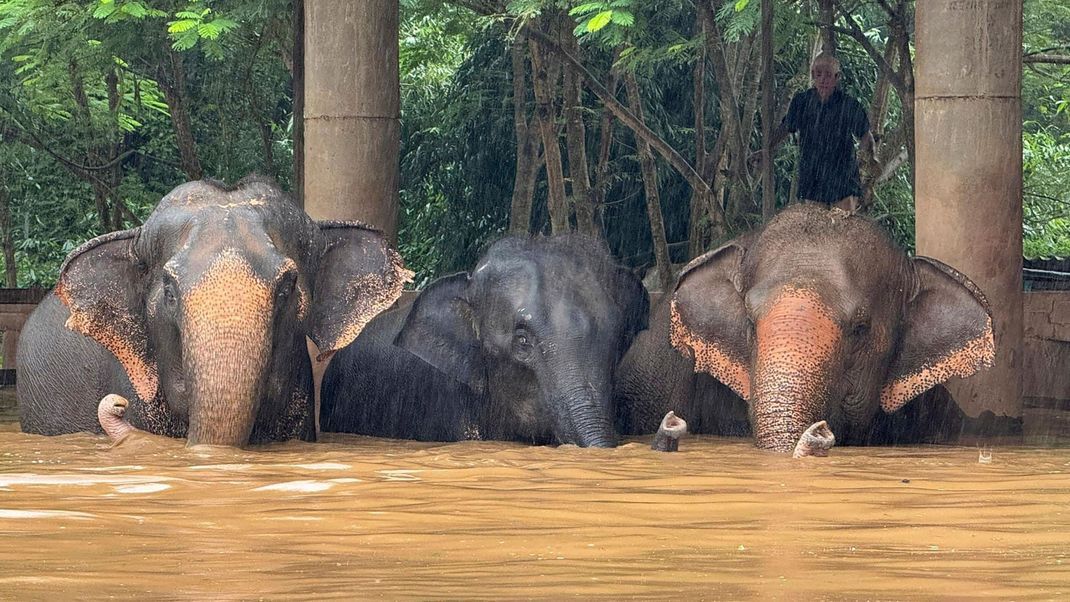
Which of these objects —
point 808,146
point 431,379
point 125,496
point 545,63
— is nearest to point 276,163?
point 545,63

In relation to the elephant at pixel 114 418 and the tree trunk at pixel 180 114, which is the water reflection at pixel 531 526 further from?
the tree trunk at pixel 180 114

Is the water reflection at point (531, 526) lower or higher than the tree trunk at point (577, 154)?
lower

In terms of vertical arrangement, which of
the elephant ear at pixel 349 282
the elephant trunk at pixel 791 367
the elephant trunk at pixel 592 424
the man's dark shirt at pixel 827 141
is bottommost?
the elephant trunk at pixel 592 424

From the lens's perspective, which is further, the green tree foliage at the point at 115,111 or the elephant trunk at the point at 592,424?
the green tree foliage at the point at 115,111

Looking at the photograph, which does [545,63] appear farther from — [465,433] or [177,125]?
[465,433]

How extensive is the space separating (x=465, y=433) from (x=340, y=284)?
38.8 inches

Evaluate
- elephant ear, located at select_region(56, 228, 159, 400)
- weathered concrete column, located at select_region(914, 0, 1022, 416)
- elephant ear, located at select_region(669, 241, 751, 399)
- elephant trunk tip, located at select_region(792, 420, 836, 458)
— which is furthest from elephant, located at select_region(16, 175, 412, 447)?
weathered concrete column, located at select_region(914, 0, 1022, 416)

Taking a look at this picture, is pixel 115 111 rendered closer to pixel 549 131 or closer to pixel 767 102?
pixel 549 131

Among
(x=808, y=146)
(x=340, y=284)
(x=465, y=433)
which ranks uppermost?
(x=808, y=146)

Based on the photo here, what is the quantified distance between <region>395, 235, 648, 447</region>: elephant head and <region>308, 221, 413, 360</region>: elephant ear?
41cm

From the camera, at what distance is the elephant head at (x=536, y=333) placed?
26.4ft

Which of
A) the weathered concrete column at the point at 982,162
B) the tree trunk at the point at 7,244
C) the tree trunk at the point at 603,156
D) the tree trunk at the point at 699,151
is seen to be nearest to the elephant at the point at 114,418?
the weathered concrete column at the point at 982,162

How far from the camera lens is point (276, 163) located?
19.8 m

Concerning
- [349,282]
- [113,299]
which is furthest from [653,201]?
[113,299]
